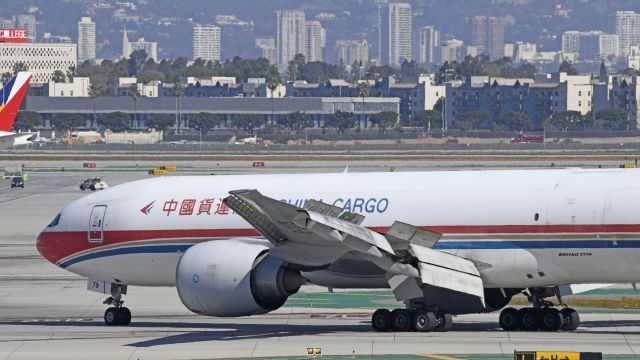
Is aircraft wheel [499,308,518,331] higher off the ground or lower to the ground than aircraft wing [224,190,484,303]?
lower

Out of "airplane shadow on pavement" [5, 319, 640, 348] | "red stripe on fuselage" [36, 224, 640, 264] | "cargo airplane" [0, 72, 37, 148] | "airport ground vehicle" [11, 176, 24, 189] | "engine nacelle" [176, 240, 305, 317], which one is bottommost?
"airport ground vehicle" [11, 176, 24, 189]

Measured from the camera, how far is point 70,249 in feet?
129

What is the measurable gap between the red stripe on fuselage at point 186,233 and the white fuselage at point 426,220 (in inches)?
1.0

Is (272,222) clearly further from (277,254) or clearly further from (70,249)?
(70,249)

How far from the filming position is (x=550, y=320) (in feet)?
117

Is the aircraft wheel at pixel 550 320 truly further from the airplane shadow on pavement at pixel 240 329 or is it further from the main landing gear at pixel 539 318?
the airplane shadow on pavement at pixel 240 329

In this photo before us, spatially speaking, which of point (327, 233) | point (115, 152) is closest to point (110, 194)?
point (327, 233)

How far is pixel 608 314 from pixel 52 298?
16952mm

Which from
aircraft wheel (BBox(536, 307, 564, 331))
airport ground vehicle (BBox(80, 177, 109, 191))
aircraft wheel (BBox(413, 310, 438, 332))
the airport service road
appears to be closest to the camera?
the airport service road

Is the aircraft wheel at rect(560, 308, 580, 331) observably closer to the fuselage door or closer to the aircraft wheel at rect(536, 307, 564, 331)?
the aircraft wheel at rect(536, 307, 564, 331)

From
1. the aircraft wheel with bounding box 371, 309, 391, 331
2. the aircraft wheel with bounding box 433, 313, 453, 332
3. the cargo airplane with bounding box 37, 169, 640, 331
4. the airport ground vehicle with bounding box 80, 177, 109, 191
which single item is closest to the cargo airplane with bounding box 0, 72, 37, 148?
the airport ground vehicle with bounding box 80, 177, 109, 191

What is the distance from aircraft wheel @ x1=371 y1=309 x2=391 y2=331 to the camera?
35.3 metres

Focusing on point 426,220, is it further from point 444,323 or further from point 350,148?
point 350,148

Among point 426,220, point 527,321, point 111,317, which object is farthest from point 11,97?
point 527,321
